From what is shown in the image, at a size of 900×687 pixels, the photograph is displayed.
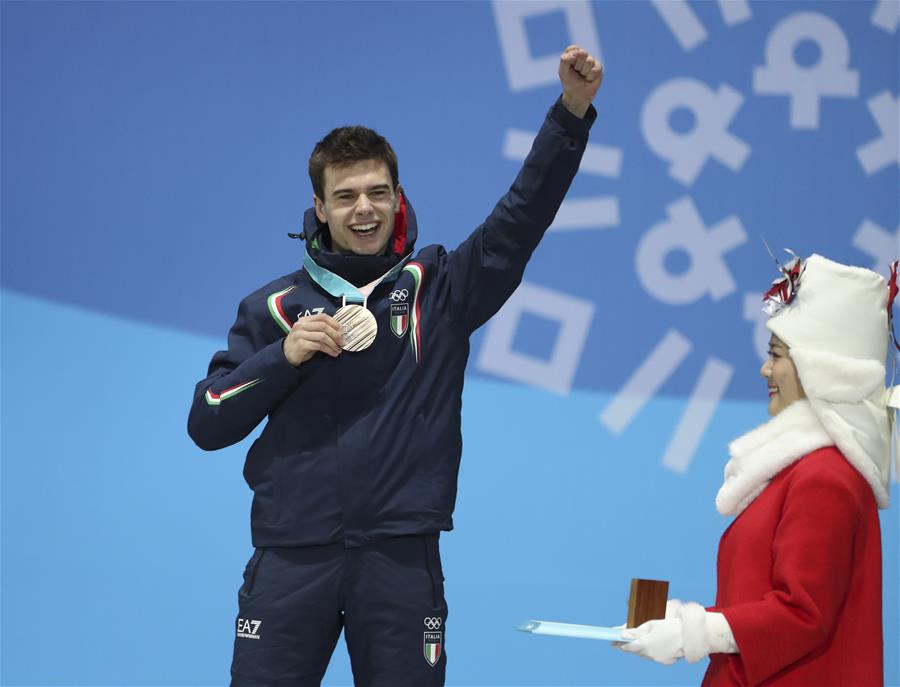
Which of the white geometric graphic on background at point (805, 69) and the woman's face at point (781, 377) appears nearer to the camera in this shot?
the woman's face at point (781, 377)

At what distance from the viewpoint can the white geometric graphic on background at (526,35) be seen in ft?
11.5

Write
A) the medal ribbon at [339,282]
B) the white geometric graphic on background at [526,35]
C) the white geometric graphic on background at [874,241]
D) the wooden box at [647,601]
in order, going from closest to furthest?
the wooden box at [647,601] → the medal ribbon at [339,282] → the white geometric graphic on background at [526,35] → the white geometric graphic on background at [874,241]

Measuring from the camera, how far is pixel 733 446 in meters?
1.98

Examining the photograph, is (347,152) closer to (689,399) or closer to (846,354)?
(846,354)

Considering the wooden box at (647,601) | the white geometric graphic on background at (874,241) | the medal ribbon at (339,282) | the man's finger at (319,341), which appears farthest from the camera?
the white geometric graphic on background at (874,241)

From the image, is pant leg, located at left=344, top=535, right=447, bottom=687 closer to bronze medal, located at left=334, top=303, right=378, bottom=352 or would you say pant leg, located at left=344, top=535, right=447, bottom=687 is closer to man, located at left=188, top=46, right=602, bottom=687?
man, located at left=188, top=46, right=602, bottom=687

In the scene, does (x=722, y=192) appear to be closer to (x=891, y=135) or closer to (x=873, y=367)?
(x=891, y=135)

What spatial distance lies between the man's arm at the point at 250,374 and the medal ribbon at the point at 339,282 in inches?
3.8

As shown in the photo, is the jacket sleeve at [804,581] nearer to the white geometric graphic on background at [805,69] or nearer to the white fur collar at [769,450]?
the white fur collar at [769,450]

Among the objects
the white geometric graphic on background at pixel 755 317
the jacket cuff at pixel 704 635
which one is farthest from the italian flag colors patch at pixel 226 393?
the white geometric graphic on background at pixel 755 317

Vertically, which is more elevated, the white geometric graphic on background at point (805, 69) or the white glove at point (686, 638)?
the white geometric graphic on background at point (805, 69)

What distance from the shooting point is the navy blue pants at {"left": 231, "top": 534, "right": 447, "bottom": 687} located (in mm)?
1939

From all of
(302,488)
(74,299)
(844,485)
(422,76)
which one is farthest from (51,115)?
(844,485)

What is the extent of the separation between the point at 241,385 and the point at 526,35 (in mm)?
1857
